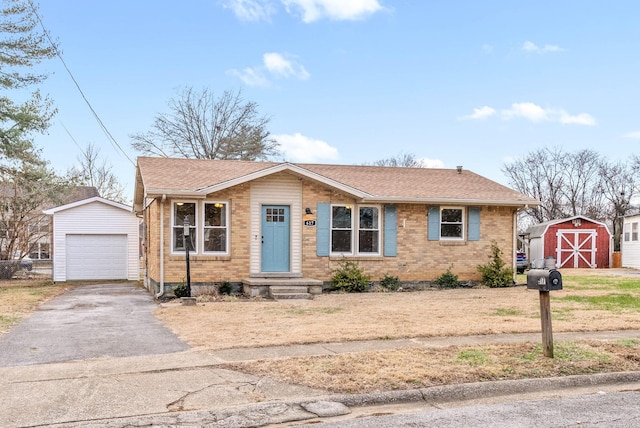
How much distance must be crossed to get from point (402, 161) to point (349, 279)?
40.8 m

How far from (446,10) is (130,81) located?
456 inches

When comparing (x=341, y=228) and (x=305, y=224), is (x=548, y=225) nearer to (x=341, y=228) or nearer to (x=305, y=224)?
(x=341, y=228)

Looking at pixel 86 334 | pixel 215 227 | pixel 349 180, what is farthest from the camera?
pixel 349 180

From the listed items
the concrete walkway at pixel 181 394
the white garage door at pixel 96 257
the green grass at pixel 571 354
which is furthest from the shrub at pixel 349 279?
the white garage door at pixel 96 257

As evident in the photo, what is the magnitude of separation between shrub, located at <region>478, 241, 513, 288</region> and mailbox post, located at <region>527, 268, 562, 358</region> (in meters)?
11.4

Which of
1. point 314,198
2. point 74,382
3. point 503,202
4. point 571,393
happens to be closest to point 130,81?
point 314,198

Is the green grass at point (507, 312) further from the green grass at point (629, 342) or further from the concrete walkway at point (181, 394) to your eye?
the concrete walkway at point (181, 394)

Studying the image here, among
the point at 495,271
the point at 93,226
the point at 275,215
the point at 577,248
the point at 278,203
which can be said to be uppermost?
the point at 278,203

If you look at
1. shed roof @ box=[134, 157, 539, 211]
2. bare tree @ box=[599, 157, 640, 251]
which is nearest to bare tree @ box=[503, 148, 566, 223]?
bare tree @ box=[599, 157, 640, 251]

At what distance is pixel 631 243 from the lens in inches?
1272

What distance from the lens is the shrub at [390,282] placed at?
57.9 feet

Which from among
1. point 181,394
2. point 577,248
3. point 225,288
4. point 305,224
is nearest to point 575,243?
point 577,248

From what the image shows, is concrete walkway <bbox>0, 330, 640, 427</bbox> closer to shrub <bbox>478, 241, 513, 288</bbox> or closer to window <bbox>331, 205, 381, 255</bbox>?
window <bbox>331, 205, 381, 255</bbox>

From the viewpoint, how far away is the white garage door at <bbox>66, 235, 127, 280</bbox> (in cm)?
2412
